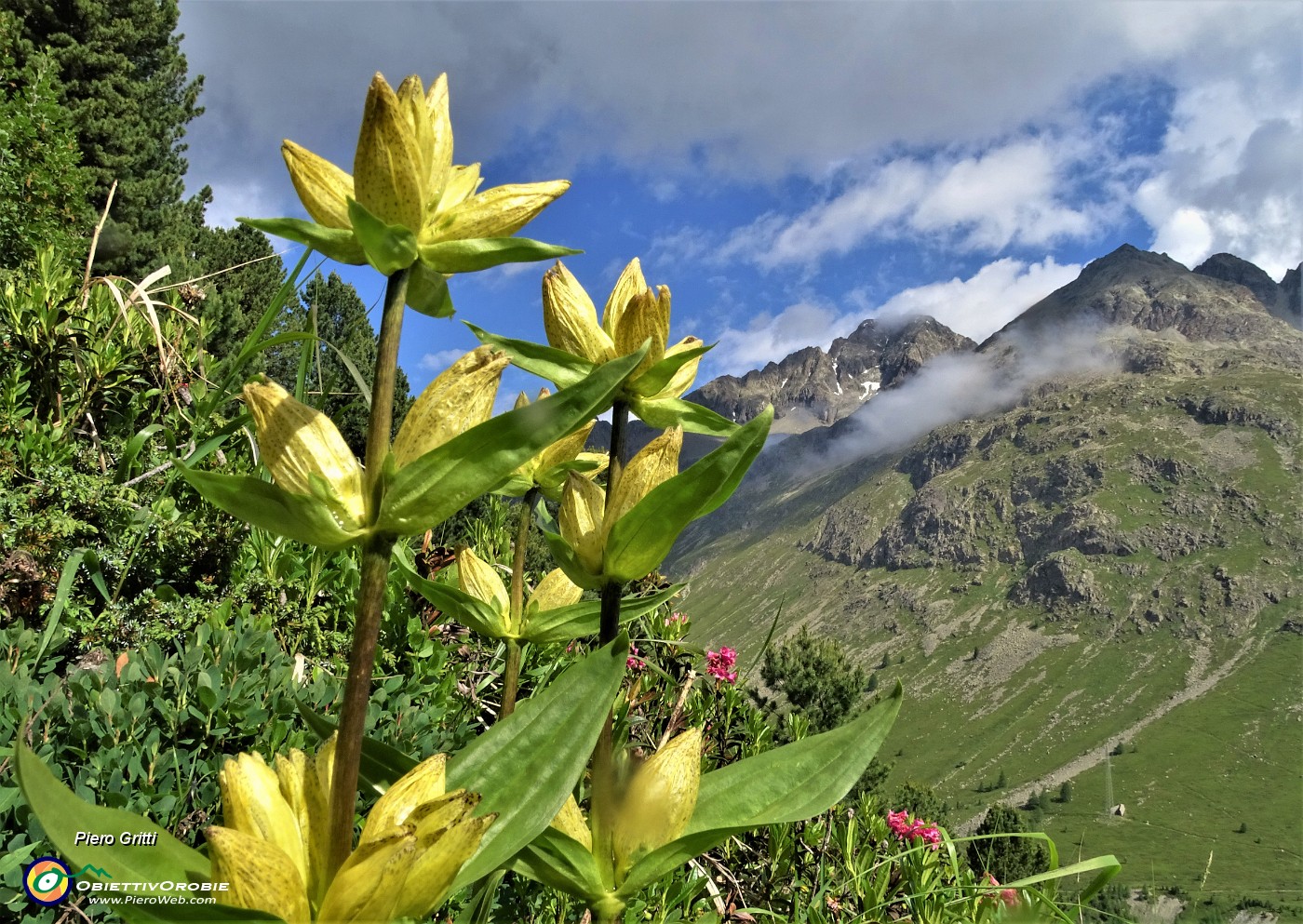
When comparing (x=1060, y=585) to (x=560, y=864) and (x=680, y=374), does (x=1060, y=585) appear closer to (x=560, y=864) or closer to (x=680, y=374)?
(x=680, y=374)

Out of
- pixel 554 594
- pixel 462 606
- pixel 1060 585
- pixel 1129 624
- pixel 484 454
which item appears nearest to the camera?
pixel 484 454

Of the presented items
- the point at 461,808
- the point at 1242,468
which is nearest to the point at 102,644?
the point at 461,808

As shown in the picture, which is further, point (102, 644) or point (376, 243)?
point (102, 644)

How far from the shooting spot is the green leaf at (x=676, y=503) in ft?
2.96

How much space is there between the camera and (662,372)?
1211mm

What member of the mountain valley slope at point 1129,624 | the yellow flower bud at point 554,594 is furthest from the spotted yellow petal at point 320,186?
the mountain valley slope at point 1129,624

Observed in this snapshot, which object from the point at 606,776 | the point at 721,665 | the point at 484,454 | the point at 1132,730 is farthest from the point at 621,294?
the point at 1132,730

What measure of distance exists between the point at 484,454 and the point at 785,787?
53 centimetres

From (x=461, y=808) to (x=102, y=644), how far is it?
2771 mm

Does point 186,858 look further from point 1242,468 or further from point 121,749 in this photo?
point 1242,468

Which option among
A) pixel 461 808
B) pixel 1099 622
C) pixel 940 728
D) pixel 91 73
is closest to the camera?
pixel 461 808

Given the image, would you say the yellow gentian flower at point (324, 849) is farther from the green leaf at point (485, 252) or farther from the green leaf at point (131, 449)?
the green leaf at point (131, 449)

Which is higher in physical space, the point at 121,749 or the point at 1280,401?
the point at 1280,401

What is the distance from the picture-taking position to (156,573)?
10.8 ft
